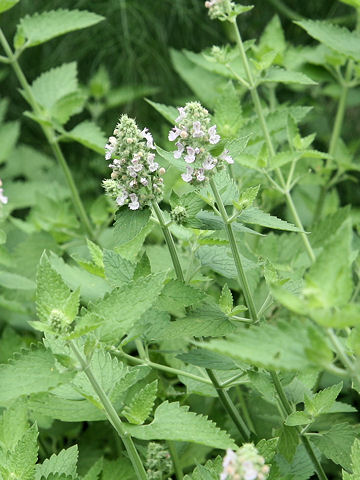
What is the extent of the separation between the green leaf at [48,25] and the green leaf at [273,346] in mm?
1247

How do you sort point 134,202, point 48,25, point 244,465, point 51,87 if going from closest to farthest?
point 244,465 → point 134,202 → point 48,25 → point 51,87

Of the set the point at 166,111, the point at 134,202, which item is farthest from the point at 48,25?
the point at 134,202

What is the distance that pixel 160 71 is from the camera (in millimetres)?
2773

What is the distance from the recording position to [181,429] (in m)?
Answer: 0.95

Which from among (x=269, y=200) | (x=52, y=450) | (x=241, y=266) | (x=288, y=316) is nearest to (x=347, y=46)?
(x=269, y=200)

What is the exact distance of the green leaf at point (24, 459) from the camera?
3.29 ft

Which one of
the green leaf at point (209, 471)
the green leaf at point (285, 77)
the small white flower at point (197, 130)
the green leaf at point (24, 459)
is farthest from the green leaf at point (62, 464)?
the green leaf at point (285, 77)

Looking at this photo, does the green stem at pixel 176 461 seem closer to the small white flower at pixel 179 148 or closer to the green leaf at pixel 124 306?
the green leaf at pixel 124 306

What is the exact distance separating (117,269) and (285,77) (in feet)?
2.46

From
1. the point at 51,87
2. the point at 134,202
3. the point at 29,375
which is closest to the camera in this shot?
the point at 29,375

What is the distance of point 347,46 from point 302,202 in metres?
0.86

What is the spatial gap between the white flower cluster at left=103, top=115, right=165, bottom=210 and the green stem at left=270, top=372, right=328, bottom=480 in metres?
0.37

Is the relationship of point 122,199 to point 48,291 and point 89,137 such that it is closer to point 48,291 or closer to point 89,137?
point 48,291

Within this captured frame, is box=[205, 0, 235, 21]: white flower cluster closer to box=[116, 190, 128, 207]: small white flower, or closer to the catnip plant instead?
the catnip plant
